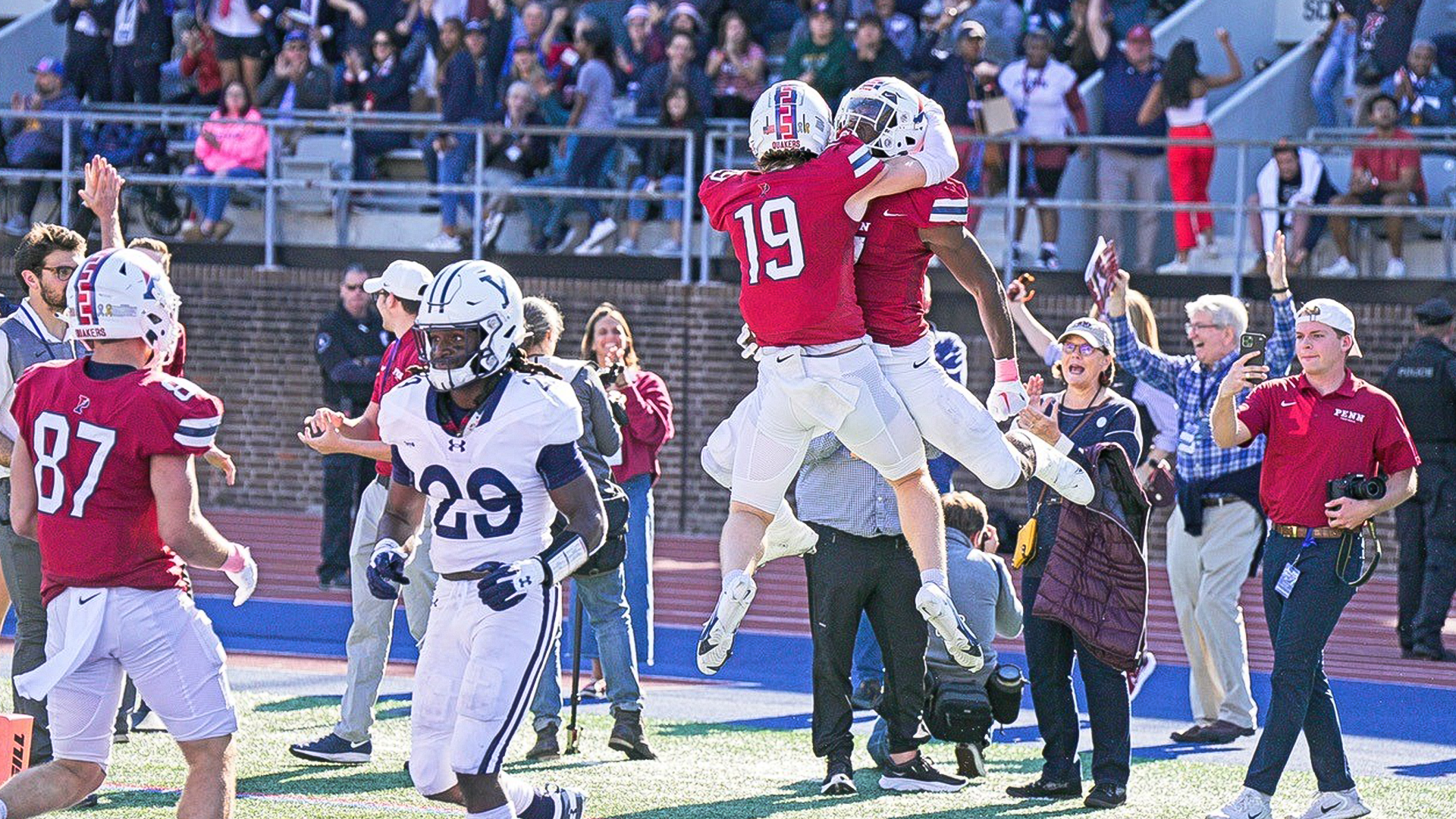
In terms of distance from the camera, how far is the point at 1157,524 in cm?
1559

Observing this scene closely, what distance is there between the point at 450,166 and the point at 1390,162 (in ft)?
25.3

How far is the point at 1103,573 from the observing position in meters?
7.99

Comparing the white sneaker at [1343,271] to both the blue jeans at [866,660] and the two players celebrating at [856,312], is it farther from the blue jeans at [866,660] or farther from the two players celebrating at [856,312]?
the two players celebrating at [856,312]

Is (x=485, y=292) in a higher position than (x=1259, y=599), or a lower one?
higher

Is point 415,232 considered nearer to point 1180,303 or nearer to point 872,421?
point 1180,303

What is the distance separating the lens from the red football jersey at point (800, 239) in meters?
6.73

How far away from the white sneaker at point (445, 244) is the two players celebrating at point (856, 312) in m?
10.1

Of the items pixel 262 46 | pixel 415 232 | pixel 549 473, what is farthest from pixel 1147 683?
pixel 262 46

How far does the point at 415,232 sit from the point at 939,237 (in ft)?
37.1

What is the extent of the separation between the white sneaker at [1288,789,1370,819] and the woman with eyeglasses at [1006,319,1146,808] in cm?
74

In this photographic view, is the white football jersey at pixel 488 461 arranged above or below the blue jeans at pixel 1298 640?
above

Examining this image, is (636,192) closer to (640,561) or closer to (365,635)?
(640,561)

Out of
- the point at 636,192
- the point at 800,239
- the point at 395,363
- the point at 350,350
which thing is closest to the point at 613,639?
the point at 395,363

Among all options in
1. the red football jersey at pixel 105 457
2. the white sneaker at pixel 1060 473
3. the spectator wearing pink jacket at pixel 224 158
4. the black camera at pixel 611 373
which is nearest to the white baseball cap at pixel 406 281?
the black camera at pixel 611 373
